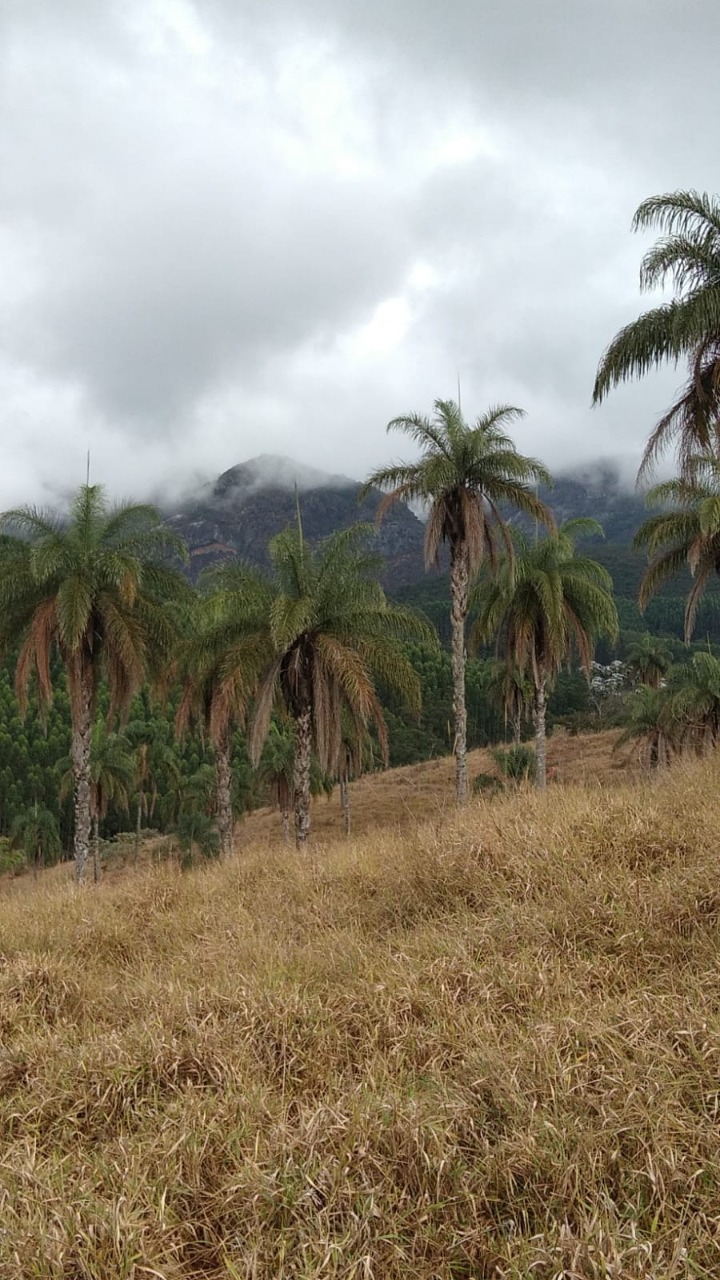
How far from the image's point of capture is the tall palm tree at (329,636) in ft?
51.0

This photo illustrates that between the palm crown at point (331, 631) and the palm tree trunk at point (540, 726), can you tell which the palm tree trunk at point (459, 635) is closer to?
the palm crown at point (331, 631)

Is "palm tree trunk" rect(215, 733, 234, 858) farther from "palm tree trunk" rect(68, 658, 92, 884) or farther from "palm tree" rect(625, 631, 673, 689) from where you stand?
"palm tree" rect(625, 631, 673, 689)

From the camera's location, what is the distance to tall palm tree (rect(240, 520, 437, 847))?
1554cm

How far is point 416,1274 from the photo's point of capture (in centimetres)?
233

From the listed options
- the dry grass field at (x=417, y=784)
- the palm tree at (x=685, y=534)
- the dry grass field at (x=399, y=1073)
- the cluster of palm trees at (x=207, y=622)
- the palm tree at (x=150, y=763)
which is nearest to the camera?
the dry grass field at (x=399, y=1073)

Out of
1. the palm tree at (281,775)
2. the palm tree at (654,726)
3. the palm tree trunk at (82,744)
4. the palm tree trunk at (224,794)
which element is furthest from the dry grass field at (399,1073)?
the palm tree at (281,775)

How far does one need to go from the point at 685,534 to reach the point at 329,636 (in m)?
9.19

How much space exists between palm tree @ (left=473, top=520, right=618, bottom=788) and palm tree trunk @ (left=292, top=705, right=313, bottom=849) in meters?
7.62

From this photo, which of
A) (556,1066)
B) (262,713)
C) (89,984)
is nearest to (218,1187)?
(556,1066)

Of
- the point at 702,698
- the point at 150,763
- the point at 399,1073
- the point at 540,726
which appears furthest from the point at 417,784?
the point at 399,1073

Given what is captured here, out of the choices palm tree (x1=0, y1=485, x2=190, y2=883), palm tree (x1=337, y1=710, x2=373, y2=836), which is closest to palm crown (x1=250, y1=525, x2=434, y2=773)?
palm tree (x1=337, y1=710, x2=373, y2=836)

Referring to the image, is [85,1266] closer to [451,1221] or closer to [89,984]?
[451,1221]

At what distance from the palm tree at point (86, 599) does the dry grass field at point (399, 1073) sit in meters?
10.0

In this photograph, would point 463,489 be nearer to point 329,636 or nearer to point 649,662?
point 329,636
